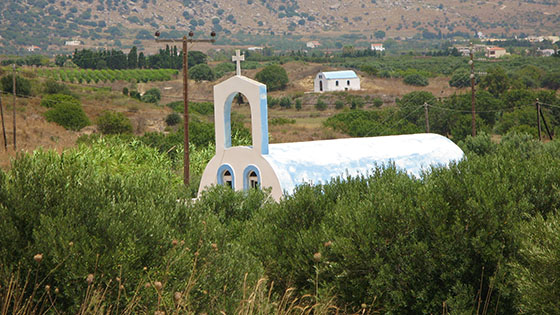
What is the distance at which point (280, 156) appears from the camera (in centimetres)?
1766

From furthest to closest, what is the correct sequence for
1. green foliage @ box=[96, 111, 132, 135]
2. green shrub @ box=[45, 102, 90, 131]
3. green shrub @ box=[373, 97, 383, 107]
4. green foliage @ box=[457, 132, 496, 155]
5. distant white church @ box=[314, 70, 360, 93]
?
1. distant white church @ box=[314, 70, 360, 93]
2. green shrub @ box=[373, 97, 383, 107]
3. green shrub @ box=[45, 102, 90, 131]
4. green foliage @ box=[96, 111, 132, 135]
5. green foliage @ box=[457, 132, 496, 155]

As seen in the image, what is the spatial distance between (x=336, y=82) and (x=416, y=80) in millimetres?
12295

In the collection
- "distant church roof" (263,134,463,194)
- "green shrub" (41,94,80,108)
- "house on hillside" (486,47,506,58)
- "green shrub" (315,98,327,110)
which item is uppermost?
"house on hillside" (486,47,506,58)

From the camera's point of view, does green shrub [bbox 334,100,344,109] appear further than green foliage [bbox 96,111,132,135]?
Yes

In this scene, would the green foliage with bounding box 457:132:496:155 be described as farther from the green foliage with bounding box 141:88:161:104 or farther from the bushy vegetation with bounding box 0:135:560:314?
the green foliage with bounding box 141:88:161:104

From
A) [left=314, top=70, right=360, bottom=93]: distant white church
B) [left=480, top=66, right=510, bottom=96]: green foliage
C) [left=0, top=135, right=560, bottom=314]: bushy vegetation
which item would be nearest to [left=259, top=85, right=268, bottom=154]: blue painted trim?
[left=0, top=135, right=560, bottom=314]: bushy vegetation

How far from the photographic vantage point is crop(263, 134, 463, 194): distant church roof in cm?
1734

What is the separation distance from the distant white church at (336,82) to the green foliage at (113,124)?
168 feet

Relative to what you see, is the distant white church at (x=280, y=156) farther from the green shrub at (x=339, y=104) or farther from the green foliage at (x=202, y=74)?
the green foliage at (x=202, y=74)

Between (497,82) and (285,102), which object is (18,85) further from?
(497,82)

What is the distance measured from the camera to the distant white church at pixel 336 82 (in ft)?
336

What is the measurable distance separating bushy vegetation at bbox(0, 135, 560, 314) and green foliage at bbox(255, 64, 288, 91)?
91968mm

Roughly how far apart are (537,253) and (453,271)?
6.13 feet

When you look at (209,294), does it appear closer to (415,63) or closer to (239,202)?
(239,202)
